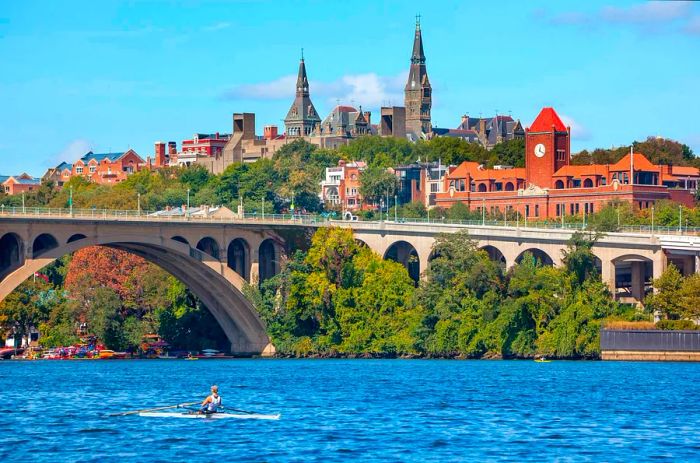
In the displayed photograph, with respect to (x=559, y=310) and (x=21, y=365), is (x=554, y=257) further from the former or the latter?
(x=21, y=365)

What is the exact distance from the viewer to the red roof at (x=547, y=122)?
557ft

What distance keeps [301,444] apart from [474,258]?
58.9 meters

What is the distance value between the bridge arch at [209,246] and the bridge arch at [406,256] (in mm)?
14649

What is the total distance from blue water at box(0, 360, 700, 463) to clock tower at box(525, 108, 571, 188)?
59364 millimetres

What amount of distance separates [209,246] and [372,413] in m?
55.7

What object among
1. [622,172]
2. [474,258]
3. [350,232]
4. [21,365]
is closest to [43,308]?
[21,365]

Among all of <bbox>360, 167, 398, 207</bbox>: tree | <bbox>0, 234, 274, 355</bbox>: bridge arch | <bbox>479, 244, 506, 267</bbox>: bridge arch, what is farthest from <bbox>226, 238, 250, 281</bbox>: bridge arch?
<bbox>360, 167, 398, 207</bbox>: tree

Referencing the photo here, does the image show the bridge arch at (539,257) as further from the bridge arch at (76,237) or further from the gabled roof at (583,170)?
the gabled roof at (583,170)

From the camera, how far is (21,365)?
12094 cm

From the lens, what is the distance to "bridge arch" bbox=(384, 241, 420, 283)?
13675 centimetres

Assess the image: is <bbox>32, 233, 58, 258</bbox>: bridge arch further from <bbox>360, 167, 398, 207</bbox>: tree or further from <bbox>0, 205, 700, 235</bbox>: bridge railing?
<bbox>360, 167, 398, 207</bbox>: tree

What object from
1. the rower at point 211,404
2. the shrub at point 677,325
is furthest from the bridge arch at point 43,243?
the rower at point 211,404

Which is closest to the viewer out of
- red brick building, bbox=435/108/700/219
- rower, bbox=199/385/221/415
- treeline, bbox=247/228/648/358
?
rower, bbox=199/385/221/415

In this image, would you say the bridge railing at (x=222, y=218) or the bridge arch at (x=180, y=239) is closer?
the bridge railing at (x=222, y=218)
